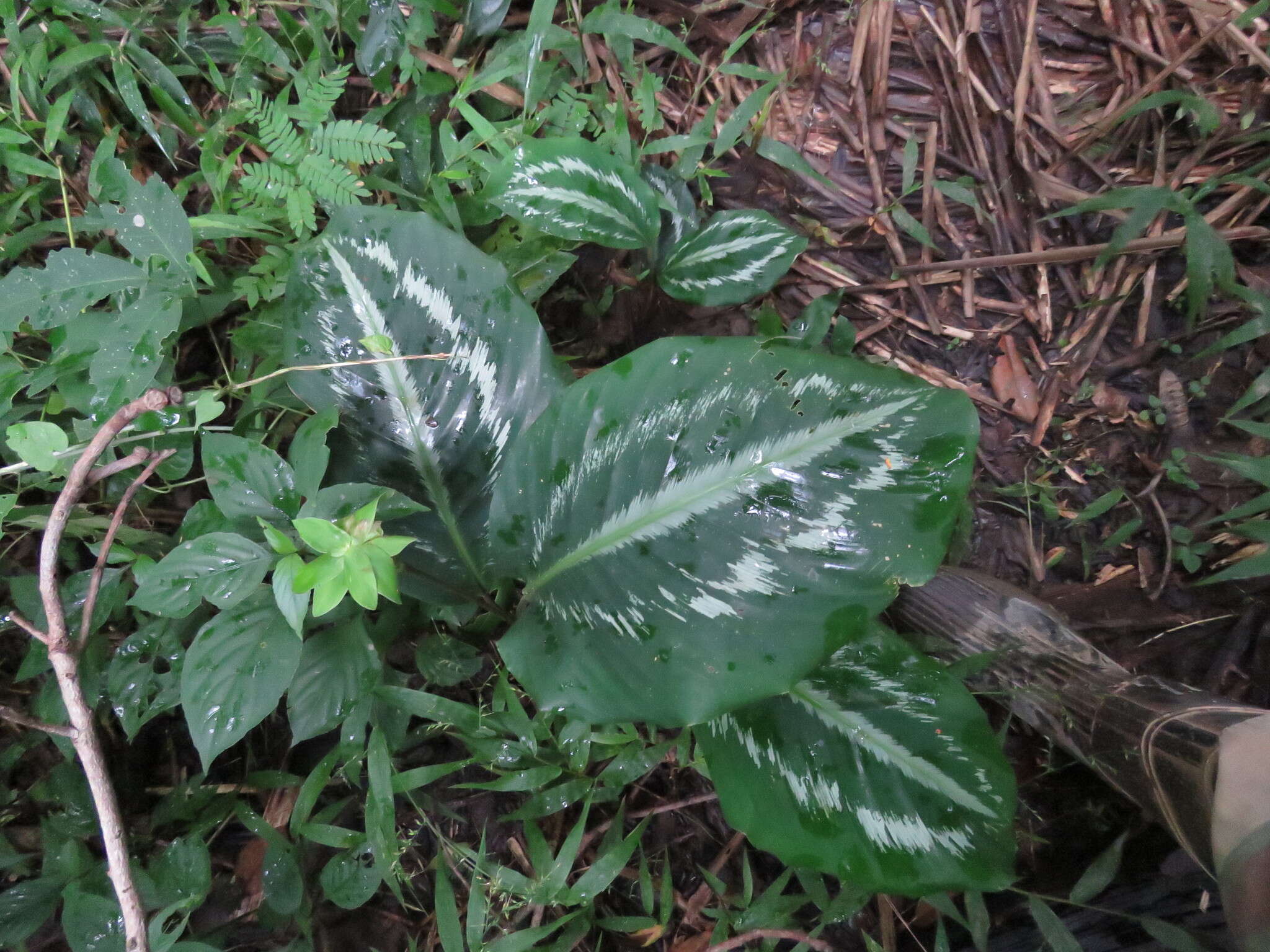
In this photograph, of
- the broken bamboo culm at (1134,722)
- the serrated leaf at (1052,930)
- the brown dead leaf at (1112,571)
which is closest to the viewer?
the broken bamboo culm at (1134,722)

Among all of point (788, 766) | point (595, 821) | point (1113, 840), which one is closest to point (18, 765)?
point (595, 821)

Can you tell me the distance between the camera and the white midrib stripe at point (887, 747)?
904 mm

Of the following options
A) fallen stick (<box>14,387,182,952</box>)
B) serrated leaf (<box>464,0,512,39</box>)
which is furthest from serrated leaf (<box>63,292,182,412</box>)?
serrated leaf (<box>464,0,512,39</box>)

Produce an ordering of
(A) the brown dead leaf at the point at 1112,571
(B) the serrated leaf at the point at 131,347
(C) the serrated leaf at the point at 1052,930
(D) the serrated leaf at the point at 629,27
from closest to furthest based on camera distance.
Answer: (B) the serrated leaf at the point at 131,347, (C) the serrated leaf at the point at 1052,930, (D) the serrated leaf at the point at 629,27, (A) the brown dead leaf at the point at 1112,571

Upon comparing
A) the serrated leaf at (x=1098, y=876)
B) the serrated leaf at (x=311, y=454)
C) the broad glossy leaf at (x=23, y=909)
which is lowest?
the broad glossy leaf at (x=23, y=909)

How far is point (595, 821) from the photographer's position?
125cm

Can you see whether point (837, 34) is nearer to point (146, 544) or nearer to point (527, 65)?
point (527, 65)

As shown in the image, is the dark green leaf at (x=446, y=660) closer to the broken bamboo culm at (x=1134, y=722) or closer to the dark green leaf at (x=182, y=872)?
the dark green leaf at (x=182, y=872)

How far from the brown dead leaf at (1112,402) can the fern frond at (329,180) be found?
1538 mm

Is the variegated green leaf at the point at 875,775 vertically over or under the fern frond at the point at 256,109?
under

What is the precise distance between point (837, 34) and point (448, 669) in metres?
1.53

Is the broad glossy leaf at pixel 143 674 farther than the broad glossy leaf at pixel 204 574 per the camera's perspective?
Yes

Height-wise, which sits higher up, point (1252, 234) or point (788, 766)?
point (1252, 234)

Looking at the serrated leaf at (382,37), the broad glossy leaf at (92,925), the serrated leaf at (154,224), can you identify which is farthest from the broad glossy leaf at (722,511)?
the serrated leaf at (382,37)
